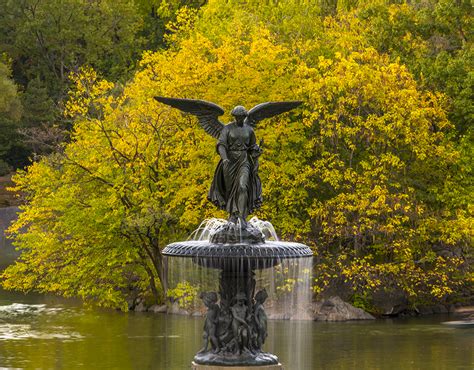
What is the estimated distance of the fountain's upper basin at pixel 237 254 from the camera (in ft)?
67.8

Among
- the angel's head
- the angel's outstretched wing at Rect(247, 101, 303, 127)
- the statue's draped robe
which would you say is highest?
the angel's outstretched wing at Rect(247, 101, 303, 127)

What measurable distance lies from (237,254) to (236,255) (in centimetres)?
3

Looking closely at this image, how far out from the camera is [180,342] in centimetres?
3572

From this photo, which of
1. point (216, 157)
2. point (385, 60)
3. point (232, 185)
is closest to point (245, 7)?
point (385, 60)

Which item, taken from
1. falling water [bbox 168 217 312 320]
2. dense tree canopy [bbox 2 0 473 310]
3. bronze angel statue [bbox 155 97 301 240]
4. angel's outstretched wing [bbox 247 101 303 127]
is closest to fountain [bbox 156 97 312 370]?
bronze angel statue [bbox 155 97 301 240]

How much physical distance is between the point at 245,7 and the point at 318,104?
71.3 ft

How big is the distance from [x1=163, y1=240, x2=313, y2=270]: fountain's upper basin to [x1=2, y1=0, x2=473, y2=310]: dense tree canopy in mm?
18101

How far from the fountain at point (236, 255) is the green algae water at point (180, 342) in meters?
9.29

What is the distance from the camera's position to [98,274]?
133 feet

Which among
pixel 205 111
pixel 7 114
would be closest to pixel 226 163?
pixel 205 111

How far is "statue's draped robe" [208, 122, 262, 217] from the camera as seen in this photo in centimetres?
2180

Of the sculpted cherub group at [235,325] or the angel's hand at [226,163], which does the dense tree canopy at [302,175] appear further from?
the sculpted cherub group at [235,325]

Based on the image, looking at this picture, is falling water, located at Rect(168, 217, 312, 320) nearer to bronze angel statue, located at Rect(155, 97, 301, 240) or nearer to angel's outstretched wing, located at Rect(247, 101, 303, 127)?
angel's outstretched wing, located at Rect(247, 101, 303, 127)

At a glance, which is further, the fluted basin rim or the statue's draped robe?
the statue's draped robe
